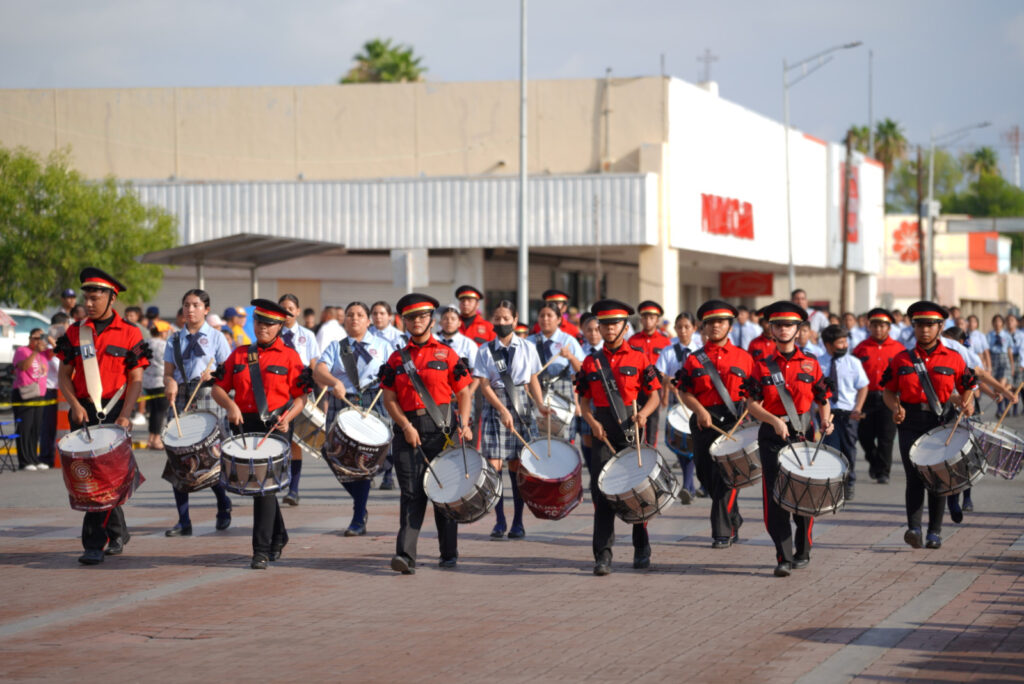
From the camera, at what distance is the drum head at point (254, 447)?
31.4ft

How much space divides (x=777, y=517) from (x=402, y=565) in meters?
2.72

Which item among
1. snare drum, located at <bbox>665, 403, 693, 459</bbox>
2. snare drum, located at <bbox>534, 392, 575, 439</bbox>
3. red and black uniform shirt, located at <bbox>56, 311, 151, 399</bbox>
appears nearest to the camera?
red and black uniform shirt, located at <bbox>56, 311, 151, 399</bbox>

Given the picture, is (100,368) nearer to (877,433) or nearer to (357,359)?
(357,359)

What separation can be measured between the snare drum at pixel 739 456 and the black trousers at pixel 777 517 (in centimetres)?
25

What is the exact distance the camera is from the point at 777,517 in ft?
31.8

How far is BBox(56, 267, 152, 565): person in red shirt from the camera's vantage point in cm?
1011

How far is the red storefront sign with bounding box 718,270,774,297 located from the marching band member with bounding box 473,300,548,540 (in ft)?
A: 155

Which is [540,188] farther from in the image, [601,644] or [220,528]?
[601,644]

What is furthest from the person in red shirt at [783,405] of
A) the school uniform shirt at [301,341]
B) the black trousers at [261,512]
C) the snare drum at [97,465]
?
the school uniform shirt at [301,341]

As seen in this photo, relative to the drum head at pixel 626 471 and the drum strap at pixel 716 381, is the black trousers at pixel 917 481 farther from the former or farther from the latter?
the drum head at pixel 626 471

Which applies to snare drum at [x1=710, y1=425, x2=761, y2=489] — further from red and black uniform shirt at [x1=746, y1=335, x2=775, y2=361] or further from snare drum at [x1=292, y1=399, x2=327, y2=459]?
snare drum at [x1=292, y1=399, x2=327, y2=459]

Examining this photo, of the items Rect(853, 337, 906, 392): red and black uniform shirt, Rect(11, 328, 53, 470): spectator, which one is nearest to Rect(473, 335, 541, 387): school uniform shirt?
Rect(853, 337, 906, 392): red and black uniform shirt

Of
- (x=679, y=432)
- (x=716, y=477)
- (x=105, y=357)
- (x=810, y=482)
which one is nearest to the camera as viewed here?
(x=810, y=482)

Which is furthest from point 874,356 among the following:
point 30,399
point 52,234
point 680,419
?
point 52,234
